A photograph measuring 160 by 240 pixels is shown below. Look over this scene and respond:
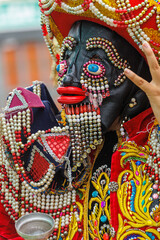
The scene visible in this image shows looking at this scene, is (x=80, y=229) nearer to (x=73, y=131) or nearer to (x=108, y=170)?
(x=108, y=170)

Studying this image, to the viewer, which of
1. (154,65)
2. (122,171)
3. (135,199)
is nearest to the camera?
(154,65)

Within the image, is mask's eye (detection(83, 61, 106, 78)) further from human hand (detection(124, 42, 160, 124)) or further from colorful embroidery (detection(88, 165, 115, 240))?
colorful embroidery (detection(88, 165, 115, 240))

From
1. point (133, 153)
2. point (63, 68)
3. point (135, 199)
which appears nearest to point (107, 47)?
point (63, 68)

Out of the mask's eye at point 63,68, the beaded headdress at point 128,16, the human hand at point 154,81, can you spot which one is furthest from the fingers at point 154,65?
the mask's eye at point 63,68

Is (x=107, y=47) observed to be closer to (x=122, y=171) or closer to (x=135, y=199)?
(x=122, y=171)

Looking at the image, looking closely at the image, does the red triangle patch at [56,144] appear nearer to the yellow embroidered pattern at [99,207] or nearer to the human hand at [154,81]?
the yellow embroidered pattern at [99,207]

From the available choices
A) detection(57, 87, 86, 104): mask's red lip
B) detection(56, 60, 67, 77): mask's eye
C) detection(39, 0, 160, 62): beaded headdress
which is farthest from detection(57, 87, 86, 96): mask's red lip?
detection(39, 0, 160, 62): beaded headdress

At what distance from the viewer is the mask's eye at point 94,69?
201 cm

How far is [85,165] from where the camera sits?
7.19 feet

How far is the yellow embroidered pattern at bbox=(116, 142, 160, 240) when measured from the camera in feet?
6.12

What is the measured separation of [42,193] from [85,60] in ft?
2.27

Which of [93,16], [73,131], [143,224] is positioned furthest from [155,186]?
[93,16]

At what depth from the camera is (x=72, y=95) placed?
204 cm

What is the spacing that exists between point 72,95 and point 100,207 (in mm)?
557
